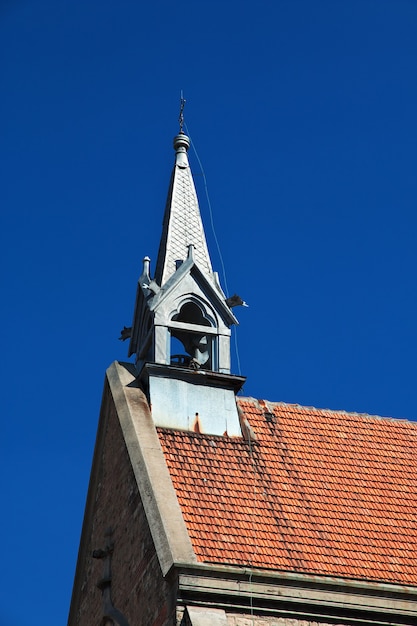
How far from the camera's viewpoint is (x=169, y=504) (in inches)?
812

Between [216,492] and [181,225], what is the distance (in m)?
7.13

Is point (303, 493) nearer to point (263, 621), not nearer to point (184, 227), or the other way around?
point (263, 621)

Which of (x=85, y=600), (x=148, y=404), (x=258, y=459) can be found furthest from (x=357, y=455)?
(x=85, y=600)

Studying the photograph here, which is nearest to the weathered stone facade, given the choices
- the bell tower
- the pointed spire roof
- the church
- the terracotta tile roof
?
the church

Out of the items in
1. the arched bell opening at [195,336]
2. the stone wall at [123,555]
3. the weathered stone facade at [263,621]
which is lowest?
the weathered stone facade at [263,621]

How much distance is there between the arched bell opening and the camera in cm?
2509

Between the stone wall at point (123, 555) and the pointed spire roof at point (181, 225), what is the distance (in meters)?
3.28

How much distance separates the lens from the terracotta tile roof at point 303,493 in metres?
20.6

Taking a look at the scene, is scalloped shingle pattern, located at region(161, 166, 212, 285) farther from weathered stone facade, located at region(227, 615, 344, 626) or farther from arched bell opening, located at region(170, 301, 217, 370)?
weathered stone facade, located at region(227, 615, 344, 626)

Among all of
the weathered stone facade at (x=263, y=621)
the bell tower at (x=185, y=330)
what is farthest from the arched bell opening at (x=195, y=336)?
the weathered stone facade at (x=263, y=621)

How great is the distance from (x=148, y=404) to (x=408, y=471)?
5.02 meters

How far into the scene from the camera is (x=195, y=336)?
84.7 ft

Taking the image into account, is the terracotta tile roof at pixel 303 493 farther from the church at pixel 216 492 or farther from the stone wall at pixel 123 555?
the stone wall at pixel 123 555

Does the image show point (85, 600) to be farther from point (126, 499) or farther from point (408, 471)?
point (408, 471)
